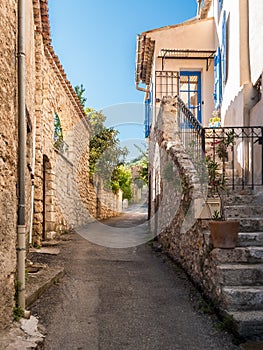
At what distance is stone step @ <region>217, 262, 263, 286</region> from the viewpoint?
13.9 ft

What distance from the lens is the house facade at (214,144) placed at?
175 inches

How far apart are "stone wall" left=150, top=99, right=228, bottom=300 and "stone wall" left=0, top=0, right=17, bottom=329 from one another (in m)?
2.24

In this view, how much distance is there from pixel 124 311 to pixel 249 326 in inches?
58.5

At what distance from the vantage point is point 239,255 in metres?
4.52

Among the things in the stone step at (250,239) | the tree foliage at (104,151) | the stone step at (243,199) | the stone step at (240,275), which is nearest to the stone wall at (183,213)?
the stone step at (240,275)

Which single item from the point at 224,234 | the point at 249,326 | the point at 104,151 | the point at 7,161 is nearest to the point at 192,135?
the point at 224,234

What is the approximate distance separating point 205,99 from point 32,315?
9056mm

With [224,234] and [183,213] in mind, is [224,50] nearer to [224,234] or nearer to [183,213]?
[183,213]

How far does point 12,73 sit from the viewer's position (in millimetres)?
3822

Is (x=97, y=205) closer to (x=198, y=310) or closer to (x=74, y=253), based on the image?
(x=74, y=253)

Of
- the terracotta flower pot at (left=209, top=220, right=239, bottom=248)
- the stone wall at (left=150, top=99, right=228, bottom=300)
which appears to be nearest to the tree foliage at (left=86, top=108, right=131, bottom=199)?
the stone wall at (left=150, top=99, right=228, bottom=300)

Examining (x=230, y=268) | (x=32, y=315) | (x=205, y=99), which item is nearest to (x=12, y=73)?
(x=32, y=315)

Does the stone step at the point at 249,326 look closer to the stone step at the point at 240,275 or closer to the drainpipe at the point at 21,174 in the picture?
the stone step at the point at 240,275

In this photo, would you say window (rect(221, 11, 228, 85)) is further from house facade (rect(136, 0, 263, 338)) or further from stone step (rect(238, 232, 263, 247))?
stone step (rect(238, 232, 263, 247))
